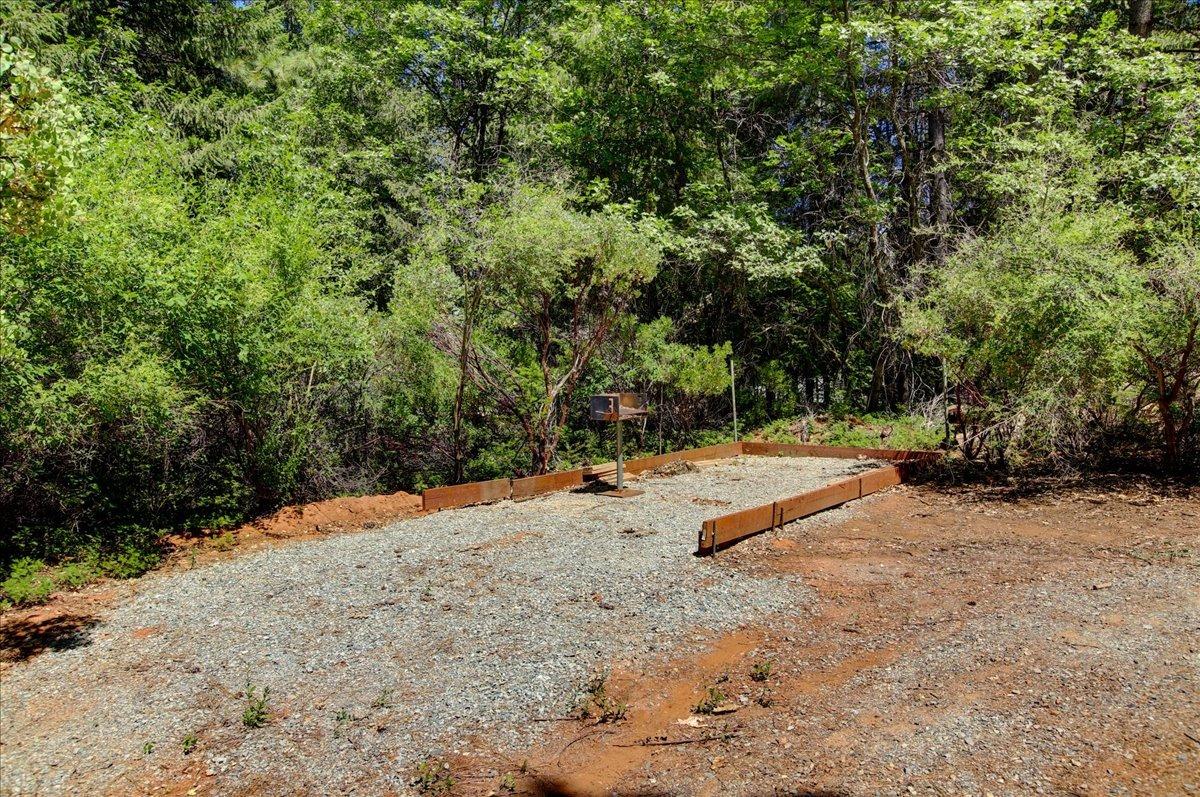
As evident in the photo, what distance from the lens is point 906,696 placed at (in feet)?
11.3

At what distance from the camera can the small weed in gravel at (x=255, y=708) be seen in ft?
10.7

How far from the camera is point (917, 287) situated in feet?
36.7

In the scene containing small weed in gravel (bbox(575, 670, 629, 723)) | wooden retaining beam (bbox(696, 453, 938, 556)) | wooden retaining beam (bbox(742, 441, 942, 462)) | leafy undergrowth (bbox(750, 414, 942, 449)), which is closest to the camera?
small weed in gravel (bbox(575, 670, 629, 723))

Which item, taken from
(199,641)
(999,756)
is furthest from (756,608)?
(199,641)

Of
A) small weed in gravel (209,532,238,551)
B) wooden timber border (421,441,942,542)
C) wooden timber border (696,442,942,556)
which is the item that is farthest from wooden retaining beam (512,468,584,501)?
small weed in gravel (209,532,238,551)

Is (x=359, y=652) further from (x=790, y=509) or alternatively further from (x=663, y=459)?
(x=663, y=459)

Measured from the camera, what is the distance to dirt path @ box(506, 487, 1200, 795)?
2.83 m

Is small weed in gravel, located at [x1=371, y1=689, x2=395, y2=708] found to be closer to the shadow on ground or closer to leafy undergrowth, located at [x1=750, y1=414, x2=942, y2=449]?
the shadow on ground

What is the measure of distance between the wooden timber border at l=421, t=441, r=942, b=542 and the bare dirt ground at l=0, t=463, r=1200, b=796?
543 mm

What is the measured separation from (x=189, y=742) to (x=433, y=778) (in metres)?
1.20

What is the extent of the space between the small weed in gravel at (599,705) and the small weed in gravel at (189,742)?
178 centimetres

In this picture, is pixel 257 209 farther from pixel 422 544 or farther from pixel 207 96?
pixel 207 96

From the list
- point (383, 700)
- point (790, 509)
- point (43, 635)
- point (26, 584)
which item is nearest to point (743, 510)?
point (790, 509)

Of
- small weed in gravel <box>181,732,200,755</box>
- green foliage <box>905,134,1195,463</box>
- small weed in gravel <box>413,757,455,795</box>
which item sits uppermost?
green foliage <box>905,134,1195,463</box>
